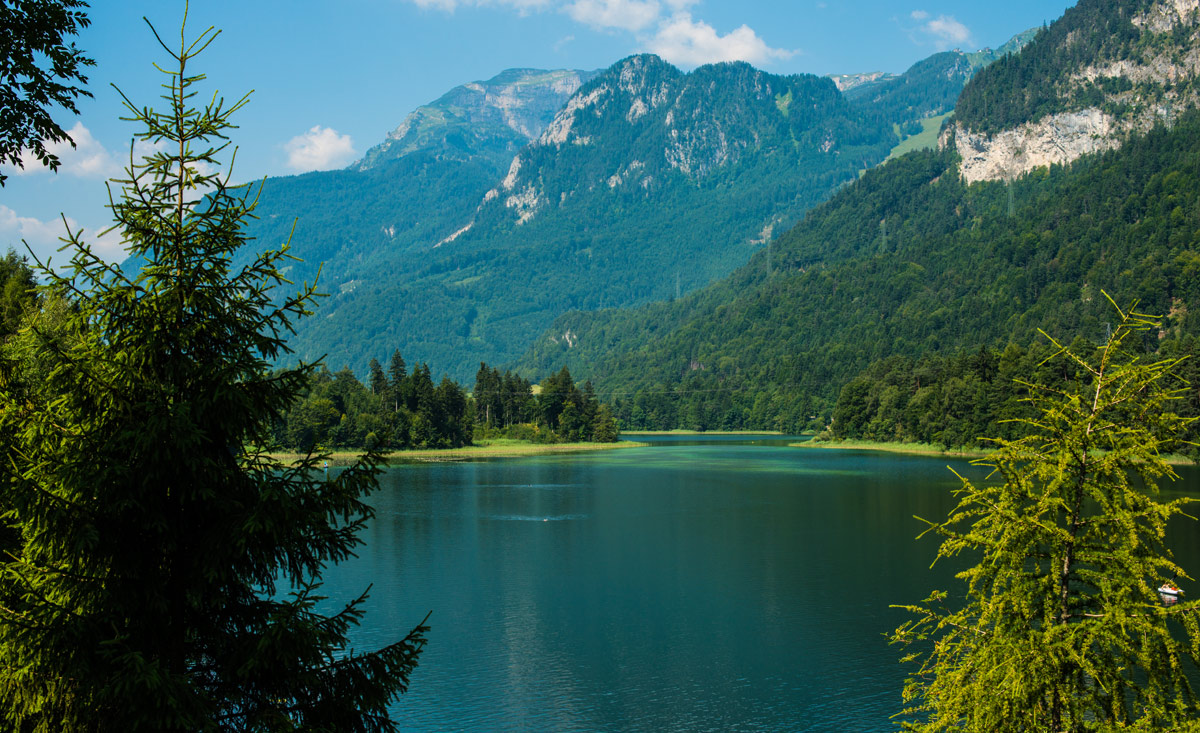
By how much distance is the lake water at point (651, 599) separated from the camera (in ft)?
108

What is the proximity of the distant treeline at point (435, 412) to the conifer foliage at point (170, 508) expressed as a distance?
97297mm

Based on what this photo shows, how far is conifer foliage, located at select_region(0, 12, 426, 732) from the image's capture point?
975 cm

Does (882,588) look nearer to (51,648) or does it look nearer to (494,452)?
(51,648)

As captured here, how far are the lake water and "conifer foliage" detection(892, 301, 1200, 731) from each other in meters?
18.1

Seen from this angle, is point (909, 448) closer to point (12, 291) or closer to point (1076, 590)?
point (12, 291)

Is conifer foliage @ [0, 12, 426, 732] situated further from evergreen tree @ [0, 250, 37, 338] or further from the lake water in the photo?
the lake water

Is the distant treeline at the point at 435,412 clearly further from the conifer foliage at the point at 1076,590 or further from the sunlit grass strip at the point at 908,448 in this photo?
the conifer foliage at the point at 1076,590

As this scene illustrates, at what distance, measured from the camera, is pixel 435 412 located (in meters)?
155

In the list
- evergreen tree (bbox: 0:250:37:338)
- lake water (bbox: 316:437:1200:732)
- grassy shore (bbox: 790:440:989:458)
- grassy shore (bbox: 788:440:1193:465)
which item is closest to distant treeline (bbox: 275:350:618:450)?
lake water (bbox: 316:437:1200:732)

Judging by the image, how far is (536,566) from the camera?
56938 millimetres

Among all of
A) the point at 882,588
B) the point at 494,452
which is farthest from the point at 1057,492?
the point at 494,452

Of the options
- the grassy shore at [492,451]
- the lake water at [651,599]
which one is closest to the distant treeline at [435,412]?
the grassy shore at [492,451]

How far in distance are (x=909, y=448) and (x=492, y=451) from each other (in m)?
72.4

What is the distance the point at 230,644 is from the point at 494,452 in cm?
14564
